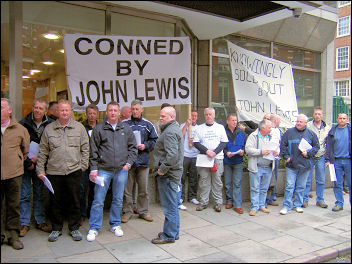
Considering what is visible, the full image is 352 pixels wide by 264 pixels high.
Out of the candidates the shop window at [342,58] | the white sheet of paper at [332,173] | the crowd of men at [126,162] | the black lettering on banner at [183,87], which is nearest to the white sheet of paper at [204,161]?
the crowd of men at [126,162]

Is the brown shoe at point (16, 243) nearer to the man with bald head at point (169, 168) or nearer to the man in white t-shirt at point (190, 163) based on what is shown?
the man with bald head at point (169, 168)

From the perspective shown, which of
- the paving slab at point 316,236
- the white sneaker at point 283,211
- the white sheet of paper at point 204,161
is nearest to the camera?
the paving slab at point 316,236

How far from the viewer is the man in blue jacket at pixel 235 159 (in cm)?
648

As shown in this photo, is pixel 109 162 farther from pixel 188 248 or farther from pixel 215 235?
pixel 215 235

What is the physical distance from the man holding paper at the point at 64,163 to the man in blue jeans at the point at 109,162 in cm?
16

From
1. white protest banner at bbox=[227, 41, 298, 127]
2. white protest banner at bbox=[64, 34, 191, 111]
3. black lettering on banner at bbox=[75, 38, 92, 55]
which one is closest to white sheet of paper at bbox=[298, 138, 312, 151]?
white protest banner at bbox=[227, 41, 298, 127]

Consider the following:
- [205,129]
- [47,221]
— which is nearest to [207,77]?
[205,129]

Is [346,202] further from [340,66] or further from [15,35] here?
[340,66]

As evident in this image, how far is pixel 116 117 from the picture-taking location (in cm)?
504

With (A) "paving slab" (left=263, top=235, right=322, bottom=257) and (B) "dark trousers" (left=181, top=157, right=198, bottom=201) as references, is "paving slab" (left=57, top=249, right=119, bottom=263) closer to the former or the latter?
(A) "paving slab" (left=263, top=235, right=322, bottom=257)

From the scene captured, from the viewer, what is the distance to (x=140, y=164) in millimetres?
5641

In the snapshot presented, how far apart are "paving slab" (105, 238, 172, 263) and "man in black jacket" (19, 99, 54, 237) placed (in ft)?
4.08

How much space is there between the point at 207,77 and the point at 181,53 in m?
2.45

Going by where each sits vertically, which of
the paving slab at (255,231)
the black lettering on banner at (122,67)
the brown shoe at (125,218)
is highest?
the black lettering on banner at (122,67)
